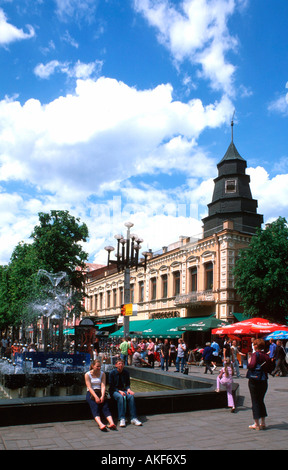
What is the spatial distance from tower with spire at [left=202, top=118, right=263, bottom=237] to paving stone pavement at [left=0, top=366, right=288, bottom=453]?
2581cm

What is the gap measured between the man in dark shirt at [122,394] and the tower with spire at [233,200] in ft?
84.9

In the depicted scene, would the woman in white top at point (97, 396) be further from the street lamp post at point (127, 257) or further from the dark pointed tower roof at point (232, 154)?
the dark pointed tower roof at point (232, 154)

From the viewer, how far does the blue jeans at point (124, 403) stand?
769 cm

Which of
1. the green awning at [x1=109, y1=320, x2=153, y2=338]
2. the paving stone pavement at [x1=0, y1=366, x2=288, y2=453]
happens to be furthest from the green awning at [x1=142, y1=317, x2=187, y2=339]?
the paving stone pavement at [x1=0, y1=366, x2=288, y2=453]

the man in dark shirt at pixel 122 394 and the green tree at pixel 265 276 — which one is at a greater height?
the green tree at pixel 265 276

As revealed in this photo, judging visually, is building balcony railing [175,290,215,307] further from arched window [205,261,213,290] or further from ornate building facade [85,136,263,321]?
arched window [205,261,213,290]

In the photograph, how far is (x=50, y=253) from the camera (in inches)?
1364

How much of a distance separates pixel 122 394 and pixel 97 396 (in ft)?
1.52

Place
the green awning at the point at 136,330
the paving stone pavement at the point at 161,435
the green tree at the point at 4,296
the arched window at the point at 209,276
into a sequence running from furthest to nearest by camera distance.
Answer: the green tree at the point at 4,296, the green awning at the point at 136,330, the arched window at the point at 209,276, the paving stone pavement at the point at 161,435

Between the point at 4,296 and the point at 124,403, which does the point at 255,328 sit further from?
the point at 4,296

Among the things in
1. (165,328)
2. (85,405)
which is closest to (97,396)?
(85,405)

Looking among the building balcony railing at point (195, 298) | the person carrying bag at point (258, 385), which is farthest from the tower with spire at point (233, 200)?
the person carrying bag at point (258, 385)

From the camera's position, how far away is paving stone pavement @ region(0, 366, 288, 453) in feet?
20.4
